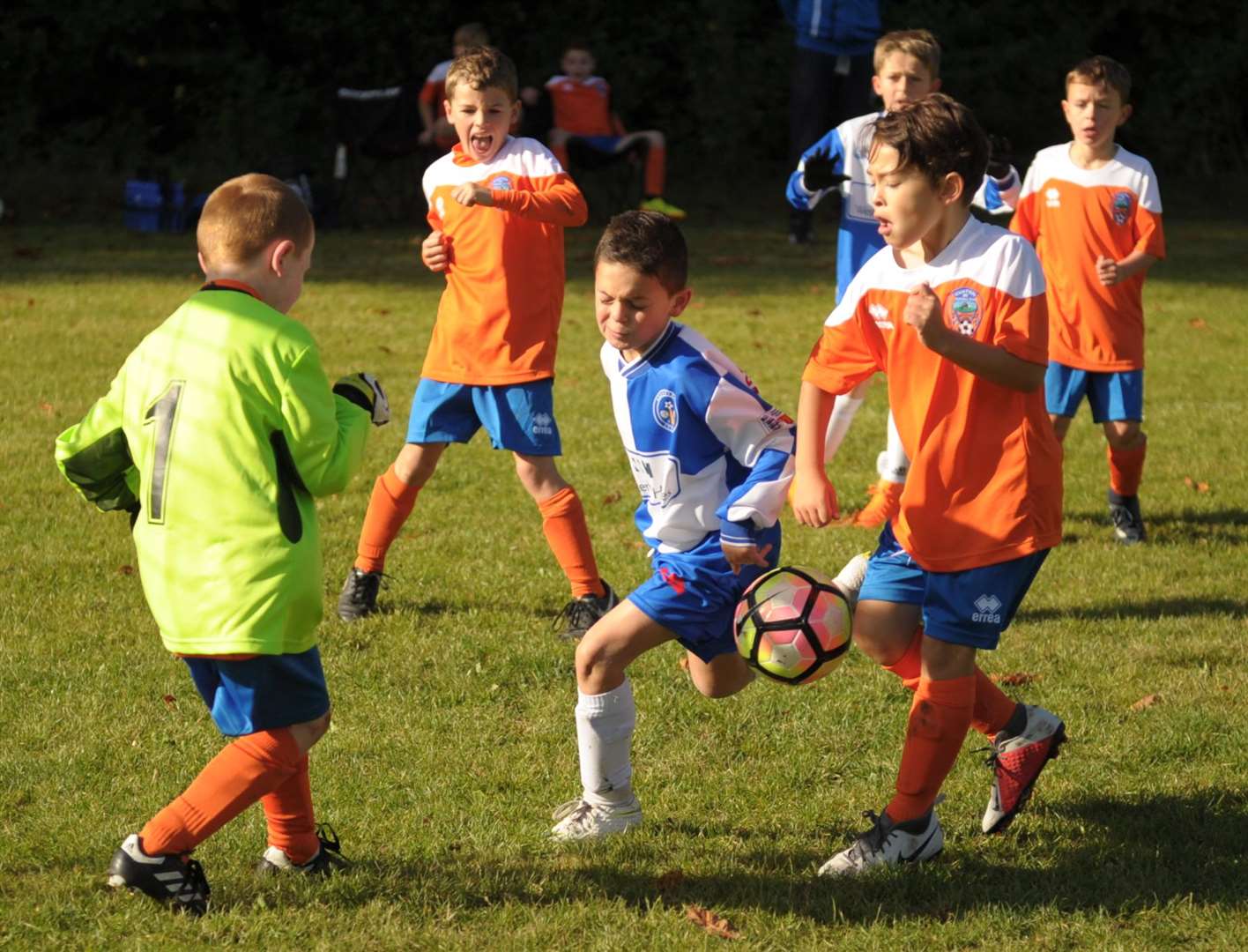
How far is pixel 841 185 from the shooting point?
23.3 ft

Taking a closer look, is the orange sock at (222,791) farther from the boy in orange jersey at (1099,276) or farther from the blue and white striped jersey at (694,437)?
the boy in orange jersey at (1099,276)

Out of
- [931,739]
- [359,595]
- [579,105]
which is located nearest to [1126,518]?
[359,595]

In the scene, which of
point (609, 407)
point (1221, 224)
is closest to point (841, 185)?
point (609, 407)

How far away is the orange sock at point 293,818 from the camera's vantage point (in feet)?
12.6

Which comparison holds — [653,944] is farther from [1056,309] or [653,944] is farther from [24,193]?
[24,193]

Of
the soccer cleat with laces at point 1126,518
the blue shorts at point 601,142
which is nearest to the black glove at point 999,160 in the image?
the soccer cleat with laces at point 1126,518

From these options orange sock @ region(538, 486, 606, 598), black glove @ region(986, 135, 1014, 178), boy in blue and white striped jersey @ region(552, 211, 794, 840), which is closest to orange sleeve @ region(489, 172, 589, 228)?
orange sock @ region(538, 486, 606, 598)

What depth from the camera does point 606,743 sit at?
4254 mm

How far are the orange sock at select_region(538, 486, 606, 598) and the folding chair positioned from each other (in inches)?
429

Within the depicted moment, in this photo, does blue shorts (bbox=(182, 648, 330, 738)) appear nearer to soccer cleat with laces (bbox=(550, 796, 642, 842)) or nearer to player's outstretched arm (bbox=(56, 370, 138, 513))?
player's outstretched arm (bbox=(56, 370, 138, 513))

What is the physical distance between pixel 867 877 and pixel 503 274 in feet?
9.30

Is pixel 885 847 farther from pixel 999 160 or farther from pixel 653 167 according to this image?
pixel 653 167

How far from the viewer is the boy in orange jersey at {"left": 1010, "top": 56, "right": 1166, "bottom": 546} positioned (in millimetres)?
7215

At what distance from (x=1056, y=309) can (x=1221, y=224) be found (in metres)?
11.8
